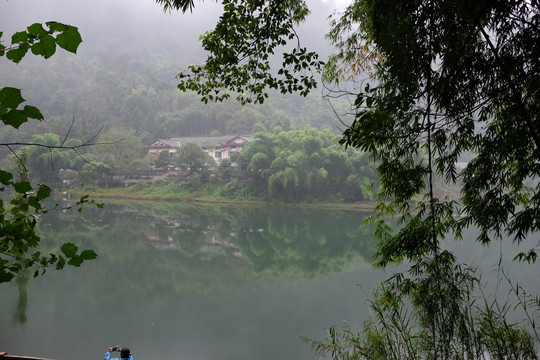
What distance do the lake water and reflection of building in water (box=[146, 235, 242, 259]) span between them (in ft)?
0.09

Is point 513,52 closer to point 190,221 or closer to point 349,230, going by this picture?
point 349,230

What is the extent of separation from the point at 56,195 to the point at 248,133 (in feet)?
31.6

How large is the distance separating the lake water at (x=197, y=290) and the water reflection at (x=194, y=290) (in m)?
0.02

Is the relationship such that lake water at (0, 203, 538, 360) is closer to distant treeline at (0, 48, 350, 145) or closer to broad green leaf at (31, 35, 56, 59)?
broad green leaf at (31, 35, 56, 59)

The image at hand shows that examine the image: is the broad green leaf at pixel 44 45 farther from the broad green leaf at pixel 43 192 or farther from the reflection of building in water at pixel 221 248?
the reflection of building in water at pixel 221 248

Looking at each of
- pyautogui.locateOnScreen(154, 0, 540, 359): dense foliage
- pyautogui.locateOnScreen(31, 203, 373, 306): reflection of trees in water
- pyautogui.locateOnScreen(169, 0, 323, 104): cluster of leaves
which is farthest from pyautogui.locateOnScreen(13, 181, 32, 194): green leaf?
pyautogui.locateOnScreen(31, 203, 373, 306): reflection of trees in water

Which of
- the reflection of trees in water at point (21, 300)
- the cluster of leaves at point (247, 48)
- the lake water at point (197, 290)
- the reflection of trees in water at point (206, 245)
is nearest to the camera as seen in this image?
the cluster of leaves at point (247, 48)

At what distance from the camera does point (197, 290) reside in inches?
277

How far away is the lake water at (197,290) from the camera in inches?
187

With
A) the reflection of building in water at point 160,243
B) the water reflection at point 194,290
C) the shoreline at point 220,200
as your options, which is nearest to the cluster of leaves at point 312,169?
the shoreline at point 220,200

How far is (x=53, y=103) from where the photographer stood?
89.9 feet

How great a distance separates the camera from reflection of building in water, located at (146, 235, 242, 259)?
32.1 feet

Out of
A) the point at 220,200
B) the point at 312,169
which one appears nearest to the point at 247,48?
the point at 312,169

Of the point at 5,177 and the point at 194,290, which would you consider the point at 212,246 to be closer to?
the point at 194,290
